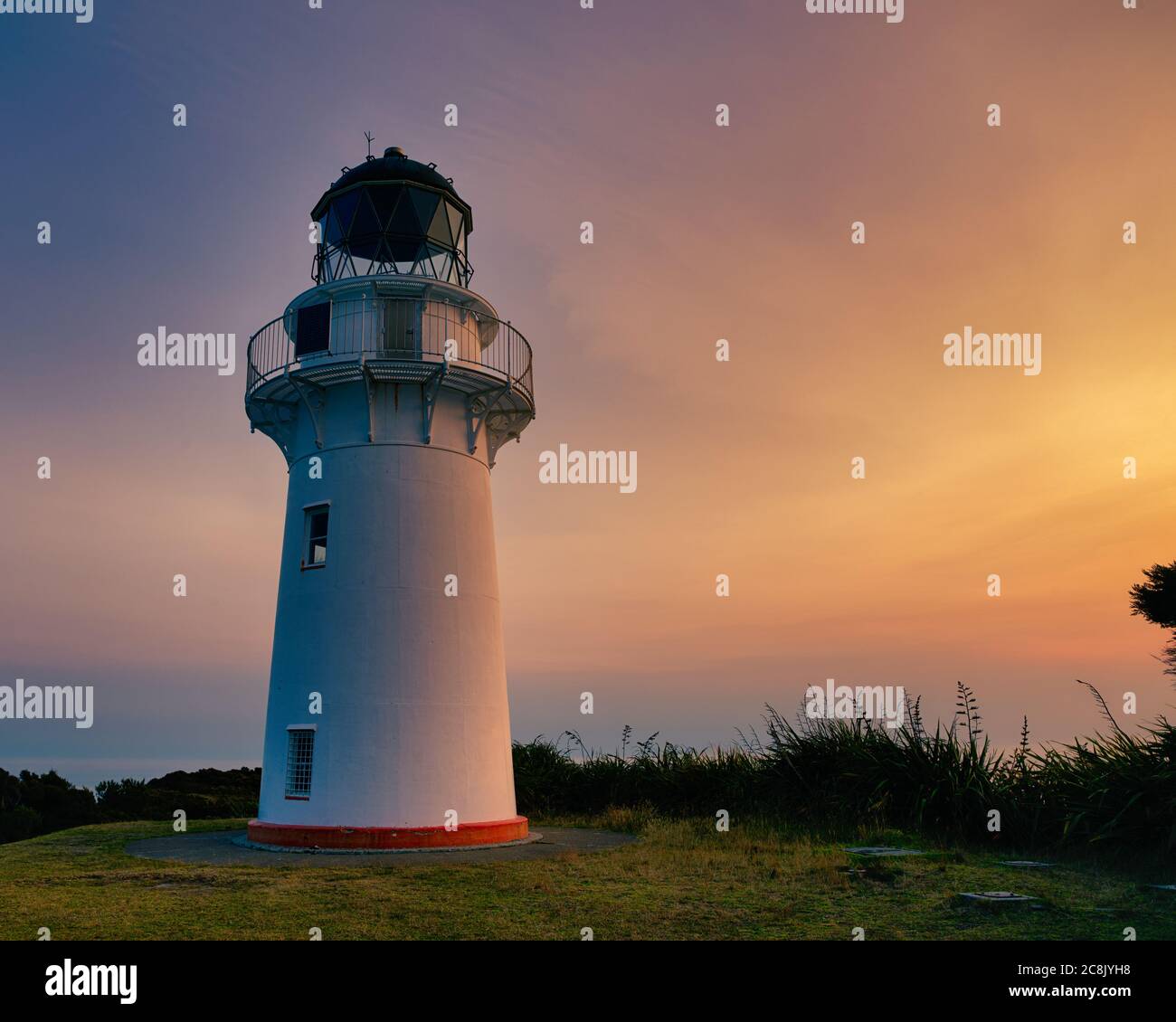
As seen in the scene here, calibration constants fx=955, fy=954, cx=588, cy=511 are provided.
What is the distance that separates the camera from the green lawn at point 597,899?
8977mm

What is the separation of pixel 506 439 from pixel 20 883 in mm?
11688

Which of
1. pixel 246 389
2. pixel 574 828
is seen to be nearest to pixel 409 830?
pixel 574 828

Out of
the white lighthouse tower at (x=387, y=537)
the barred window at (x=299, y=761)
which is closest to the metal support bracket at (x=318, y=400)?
the white lighthouse tower at (x=387, y=537)

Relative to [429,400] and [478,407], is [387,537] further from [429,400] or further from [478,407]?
[478,407]

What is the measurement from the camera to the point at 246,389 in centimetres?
1911

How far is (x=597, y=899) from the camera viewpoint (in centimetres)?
1052

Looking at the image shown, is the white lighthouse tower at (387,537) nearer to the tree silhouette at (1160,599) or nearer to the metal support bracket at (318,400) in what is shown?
the metal support bracket at (318,400)

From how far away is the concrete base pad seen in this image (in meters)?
14.3

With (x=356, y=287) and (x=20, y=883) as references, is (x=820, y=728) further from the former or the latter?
(x=20, y=883)

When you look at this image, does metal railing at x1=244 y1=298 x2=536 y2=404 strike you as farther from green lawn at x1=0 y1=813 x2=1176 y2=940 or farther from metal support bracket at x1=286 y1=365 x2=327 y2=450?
green lawn at x1=0 y1=813 x2=1176 y2=940

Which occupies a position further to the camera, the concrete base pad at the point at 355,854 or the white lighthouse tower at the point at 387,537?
the white lighthouse tower at the point at 387,537

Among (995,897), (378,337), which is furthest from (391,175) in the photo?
(995,897)

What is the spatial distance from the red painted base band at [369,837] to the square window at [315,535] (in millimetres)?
4726
